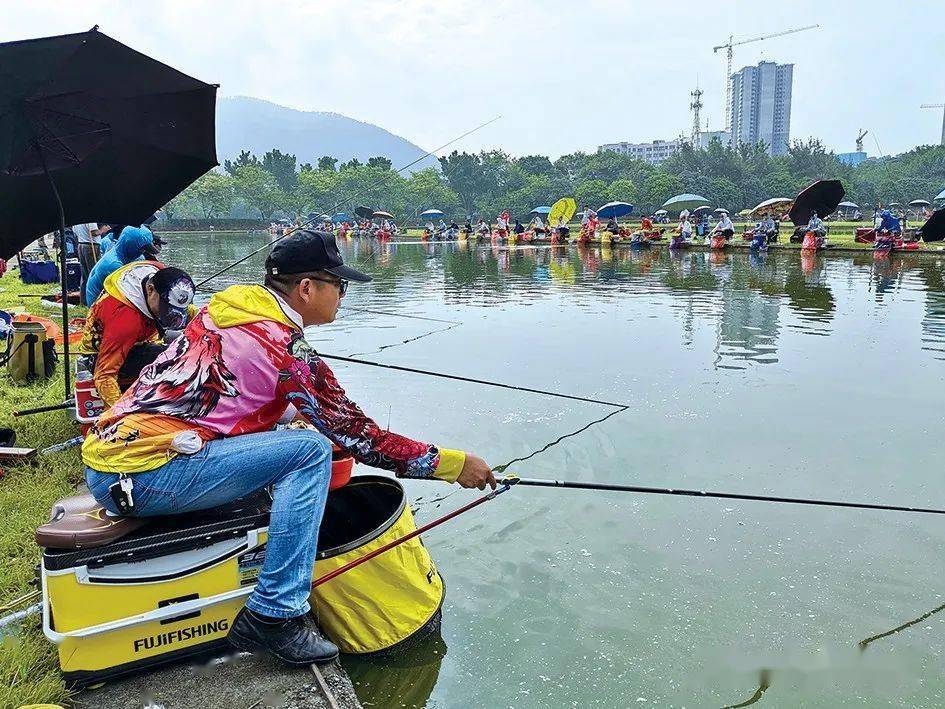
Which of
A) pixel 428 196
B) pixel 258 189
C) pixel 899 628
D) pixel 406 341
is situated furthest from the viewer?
pixel 258 189

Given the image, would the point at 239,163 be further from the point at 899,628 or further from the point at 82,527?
the point at 899,628

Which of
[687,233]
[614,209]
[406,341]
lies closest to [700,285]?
[406,341]

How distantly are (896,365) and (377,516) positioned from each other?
664 cm

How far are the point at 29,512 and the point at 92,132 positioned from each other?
2566 mm

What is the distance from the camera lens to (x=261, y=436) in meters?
2.31

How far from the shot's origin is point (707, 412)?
5.94 meters

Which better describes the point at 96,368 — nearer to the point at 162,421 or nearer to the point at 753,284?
the point at 162,421

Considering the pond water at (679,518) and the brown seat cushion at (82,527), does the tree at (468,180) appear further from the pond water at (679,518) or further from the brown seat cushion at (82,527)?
the brown seat cushion at (82,527)

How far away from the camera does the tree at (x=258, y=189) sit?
87.6 m

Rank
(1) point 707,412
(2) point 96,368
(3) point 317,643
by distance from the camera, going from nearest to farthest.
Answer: (3) point 317,643 → (2) point 96,368 → (1) point 707,412

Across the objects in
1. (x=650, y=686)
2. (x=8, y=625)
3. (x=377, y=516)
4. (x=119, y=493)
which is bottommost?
(x=650, y=686)

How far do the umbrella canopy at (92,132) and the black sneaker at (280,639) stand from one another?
3.21 metres

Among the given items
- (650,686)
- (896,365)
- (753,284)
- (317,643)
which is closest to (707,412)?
(896,365)

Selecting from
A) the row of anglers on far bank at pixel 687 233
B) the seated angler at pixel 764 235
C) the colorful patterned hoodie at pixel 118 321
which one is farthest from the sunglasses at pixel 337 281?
the seated angler at pixel 764 235
